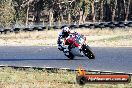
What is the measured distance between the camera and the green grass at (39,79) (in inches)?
484

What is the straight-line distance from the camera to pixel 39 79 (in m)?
14.1

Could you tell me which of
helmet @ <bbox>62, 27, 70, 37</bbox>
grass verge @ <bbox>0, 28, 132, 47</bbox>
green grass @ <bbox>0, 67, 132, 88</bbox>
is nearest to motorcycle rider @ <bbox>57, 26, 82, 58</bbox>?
helmet @ <bbox>62, 27, 70, 37</bbox>

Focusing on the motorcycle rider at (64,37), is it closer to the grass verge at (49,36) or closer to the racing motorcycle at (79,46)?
the racing motorcycle at (79,46)

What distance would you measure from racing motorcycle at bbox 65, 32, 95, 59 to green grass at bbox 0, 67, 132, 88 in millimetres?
2774

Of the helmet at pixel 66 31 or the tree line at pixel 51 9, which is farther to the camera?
the tree line at pixel 51 9

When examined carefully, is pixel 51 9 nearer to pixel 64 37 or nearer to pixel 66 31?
pixel 64 37

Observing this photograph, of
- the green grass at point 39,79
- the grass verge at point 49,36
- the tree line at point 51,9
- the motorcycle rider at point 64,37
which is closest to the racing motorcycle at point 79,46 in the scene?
the motorcycle rider at point 64,37

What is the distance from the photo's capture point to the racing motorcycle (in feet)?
60.4

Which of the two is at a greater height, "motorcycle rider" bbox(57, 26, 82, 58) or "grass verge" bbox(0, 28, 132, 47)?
"motorcycle rider" bbox(57, 26, 82, 58)

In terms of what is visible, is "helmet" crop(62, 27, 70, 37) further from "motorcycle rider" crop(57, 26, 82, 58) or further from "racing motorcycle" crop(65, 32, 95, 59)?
"racing motorcycle" crop(65, 32, 95, 59)

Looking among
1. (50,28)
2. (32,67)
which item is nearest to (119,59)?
(32,67)

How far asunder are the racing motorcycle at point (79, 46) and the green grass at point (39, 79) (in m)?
2.77

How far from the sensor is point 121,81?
11.8 meters

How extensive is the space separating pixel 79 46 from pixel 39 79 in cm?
465
